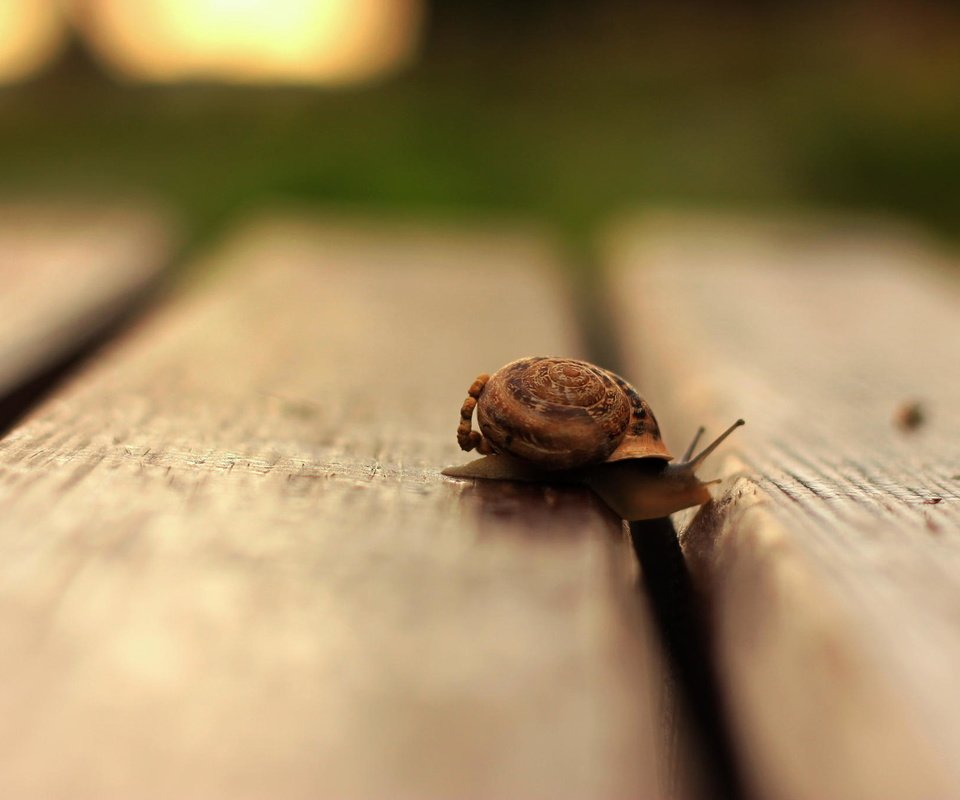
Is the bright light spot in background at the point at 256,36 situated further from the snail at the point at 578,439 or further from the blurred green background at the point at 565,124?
the snail at the point at 578,439

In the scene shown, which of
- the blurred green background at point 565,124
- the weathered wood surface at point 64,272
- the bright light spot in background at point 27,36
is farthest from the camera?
the bright light spot in background at point 27,36

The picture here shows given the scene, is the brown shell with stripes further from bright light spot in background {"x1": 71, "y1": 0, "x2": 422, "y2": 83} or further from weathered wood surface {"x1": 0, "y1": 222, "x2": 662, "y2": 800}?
bright light spot in background {"x1": 71, "y1": 0, "x2": 422, "y2": 83}

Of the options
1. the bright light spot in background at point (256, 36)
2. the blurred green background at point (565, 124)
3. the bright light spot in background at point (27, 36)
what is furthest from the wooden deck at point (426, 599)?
the bright light spot in background at point (27, 36)

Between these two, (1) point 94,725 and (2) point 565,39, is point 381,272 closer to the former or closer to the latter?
(1) point 94,725

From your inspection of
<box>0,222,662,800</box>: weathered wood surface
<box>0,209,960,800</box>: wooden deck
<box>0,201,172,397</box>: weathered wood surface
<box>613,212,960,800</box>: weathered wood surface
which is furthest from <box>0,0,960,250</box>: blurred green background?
<box>0,222,662,800</box>: weathered wood surface

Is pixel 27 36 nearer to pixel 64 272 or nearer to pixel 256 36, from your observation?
pixel 256 36

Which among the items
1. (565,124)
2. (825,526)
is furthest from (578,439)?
(565,124)
